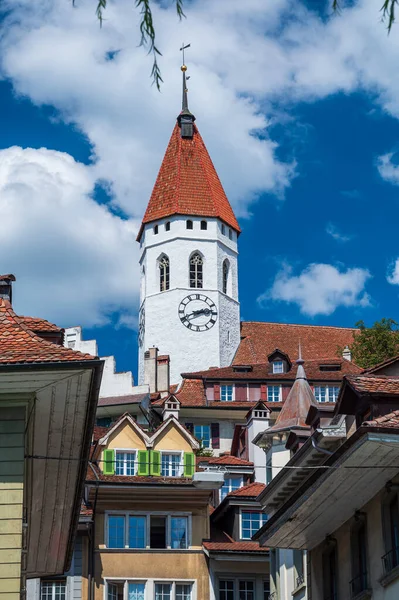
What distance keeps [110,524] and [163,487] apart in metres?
1.85

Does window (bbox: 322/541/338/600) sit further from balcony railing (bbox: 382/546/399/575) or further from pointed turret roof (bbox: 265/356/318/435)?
pointed turret roof (bbox: 265/356/318/435)

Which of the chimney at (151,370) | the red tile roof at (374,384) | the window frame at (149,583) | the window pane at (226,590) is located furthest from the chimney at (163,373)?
the red tile roof at (374,384)

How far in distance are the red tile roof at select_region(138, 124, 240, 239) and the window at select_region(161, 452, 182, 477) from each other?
196 feet

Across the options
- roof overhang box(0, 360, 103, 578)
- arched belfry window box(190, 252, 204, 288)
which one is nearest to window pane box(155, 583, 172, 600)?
roof overhang box(0, 360, 103, 578)

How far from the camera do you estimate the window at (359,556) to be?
69.8 feet

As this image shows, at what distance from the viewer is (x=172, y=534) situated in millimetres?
38406

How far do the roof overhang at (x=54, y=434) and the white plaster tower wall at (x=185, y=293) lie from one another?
69.6m

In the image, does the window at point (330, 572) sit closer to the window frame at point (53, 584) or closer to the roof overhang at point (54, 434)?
the roof overhang at point (54, 434)

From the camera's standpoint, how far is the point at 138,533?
3825 centimetres

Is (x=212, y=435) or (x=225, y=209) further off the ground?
(x=225, y=209)

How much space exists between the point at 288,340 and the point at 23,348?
81.9 meters

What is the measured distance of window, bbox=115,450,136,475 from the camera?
136ft

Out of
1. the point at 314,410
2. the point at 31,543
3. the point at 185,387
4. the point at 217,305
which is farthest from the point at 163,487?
the point at 217,305

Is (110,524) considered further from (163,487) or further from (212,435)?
(212,435)
